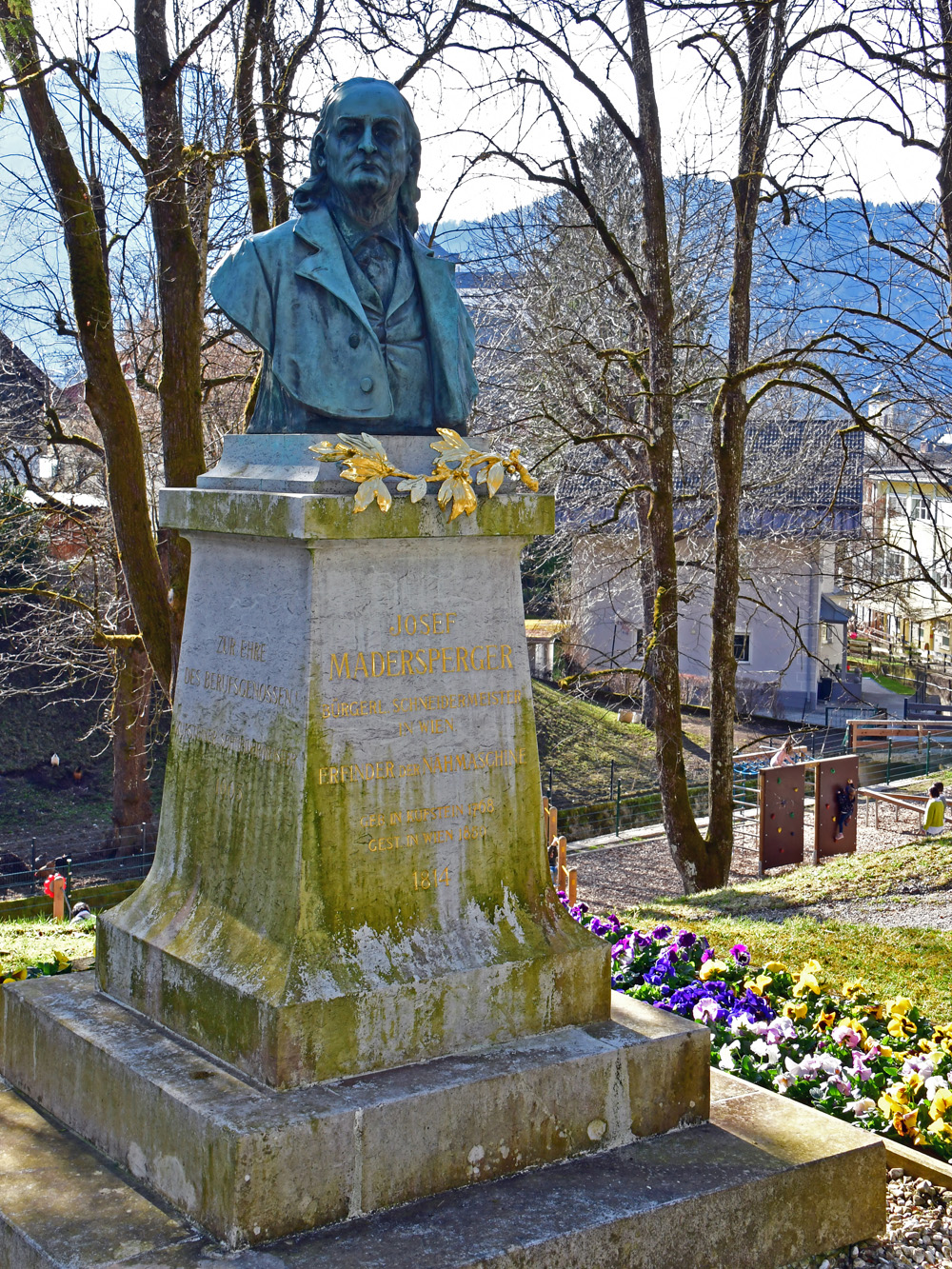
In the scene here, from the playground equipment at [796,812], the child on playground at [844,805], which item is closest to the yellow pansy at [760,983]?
the playground equipment at [796,812]

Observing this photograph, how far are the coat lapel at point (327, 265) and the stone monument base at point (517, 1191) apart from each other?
9.61ft

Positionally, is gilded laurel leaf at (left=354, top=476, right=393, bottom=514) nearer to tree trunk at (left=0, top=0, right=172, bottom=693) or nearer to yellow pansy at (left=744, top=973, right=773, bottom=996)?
yellow pansy at (left=744, top=973, right=773, bottom=996)

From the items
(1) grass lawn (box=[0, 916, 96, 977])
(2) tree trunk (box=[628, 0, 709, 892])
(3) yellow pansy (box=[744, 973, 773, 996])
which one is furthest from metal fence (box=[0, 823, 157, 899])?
(3) yellow pansy (box=[744, 973, 773, 996])

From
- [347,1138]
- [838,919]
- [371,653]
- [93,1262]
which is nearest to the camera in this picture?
[93,1262]

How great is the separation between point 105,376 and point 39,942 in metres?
4.61

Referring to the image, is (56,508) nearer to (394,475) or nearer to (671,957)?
(671,957)

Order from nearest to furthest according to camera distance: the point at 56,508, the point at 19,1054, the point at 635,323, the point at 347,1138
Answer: the point at 347,1138 → the point at 19,1054 → the point at 56,508 → the point at 635,323

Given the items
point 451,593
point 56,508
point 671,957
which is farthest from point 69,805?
point 451,593

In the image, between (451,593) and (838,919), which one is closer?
(451,593)

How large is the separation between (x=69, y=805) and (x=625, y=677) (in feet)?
50.1

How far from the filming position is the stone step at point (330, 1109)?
441 cm

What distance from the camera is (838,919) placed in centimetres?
1106

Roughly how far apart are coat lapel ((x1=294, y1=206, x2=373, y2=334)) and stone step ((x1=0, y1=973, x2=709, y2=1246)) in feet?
9.38

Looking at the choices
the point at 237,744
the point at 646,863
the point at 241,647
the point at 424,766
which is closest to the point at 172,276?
the point at 241,647
